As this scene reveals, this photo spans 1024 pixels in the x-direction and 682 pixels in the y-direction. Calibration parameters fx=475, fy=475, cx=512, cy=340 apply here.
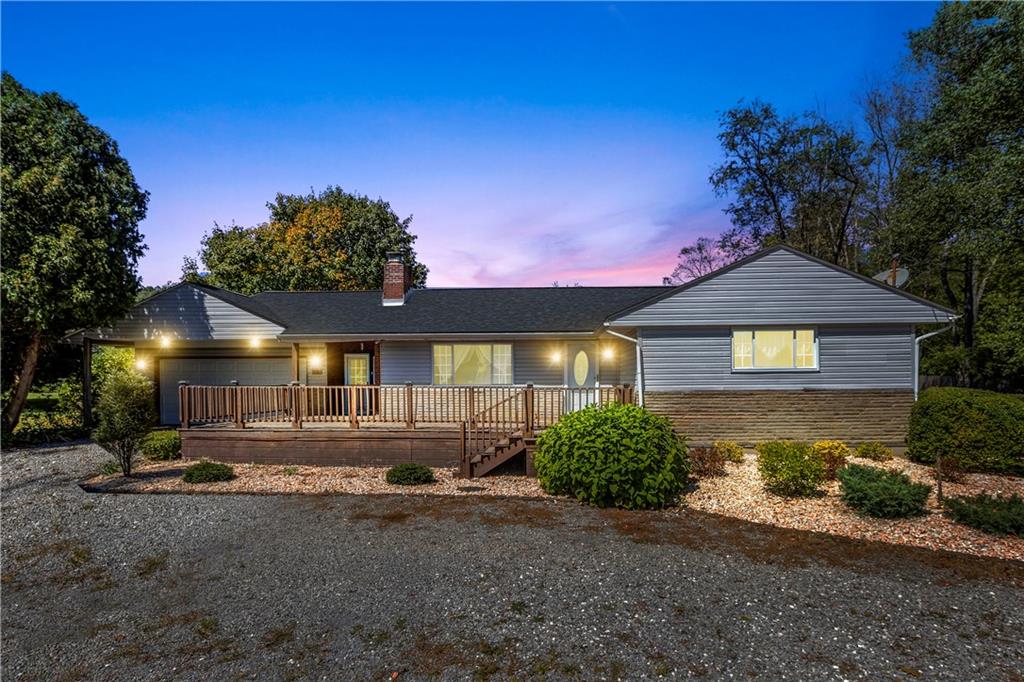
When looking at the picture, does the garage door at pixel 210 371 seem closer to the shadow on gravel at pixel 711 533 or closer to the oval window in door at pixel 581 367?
the oval window in door at pixel 581 367

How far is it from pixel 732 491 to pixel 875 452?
509 cm

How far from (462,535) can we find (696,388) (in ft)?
26.9

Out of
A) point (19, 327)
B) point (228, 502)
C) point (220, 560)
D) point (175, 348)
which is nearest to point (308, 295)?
point (175, 348)

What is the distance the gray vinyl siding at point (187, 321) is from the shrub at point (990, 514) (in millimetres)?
17106

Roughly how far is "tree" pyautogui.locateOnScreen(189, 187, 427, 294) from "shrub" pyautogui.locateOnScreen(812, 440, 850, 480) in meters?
28.7

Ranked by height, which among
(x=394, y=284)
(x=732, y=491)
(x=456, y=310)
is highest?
(x=394, y=284)

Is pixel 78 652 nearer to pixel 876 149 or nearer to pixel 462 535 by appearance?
pixel 462 535

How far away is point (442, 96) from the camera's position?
18938 millimetres

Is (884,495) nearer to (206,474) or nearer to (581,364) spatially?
(581,364)

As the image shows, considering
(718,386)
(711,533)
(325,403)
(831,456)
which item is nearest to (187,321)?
(325,403)

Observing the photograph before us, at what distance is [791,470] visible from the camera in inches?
330

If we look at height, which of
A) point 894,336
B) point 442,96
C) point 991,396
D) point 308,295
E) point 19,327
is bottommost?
point 991,396

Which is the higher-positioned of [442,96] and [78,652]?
[442,96]

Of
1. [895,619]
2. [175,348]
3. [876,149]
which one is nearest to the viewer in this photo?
[895,619]
